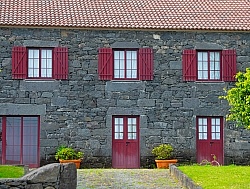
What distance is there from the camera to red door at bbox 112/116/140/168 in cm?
2294

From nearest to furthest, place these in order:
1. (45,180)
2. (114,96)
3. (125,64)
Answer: (45,180) < (114,96) < (125,64)

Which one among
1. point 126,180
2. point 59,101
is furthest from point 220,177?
point 59,101

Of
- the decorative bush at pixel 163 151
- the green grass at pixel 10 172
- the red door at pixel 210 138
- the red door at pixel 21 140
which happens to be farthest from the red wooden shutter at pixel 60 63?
the red door at pixel 210 138

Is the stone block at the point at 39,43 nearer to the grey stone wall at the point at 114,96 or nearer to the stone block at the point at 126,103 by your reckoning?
the grey stone wall at the point at 114,96

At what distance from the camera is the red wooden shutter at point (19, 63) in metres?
22.6

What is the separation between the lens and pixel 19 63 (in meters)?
22.6

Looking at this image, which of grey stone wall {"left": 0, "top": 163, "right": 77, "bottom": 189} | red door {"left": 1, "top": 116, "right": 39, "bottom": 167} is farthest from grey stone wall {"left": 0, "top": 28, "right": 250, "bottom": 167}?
grey stone wall {"left": 0, "top": 163, "right": 77, "bottom": 189}

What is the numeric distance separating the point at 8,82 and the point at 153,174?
681 centimetres

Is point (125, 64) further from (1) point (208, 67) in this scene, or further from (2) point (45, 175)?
(2) point (45, 175)

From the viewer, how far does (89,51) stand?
23.0 meters

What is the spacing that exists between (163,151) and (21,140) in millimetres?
5080

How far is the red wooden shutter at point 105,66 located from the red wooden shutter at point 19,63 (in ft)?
8.81

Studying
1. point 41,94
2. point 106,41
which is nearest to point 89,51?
point 106,41

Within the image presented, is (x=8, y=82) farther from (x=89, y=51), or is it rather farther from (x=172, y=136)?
(x=172, y=136)
